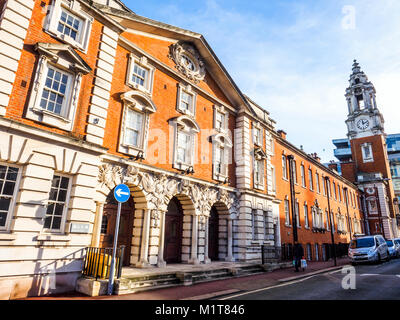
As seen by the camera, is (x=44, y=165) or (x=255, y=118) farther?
(x=255, y=118)

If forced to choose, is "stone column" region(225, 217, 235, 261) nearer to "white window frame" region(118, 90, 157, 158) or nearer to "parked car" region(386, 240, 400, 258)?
"white window frame" region(118, 90, 157, 158)

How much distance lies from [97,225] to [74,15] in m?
8.97

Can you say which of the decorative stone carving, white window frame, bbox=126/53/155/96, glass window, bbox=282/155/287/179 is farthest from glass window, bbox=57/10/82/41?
glass window, bbox=282/155/287/179

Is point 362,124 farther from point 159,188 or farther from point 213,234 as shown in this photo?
point 159,188

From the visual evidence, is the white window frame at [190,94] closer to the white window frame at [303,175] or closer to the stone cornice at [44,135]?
the stone cornice at [44,135]

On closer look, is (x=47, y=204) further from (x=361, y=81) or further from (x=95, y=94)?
(x=361, y=81)

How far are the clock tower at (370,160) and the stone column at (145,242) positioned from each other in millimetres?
47098

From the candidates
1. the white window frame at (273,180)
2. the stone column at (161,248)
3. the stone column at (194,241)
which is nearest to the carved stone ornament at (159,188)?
the stone column at (161,248)

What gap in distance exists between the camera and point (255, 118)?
2186 cm

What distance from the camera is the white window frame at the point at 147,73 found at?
13619 mm

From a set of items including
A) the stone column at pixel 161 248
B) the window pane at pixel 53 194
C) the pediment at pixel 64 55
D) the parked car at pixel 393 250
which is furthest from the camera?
the parked car at pixel 393 250

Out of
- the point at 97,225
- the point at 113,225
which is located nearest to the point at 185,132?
the point at 113,225
